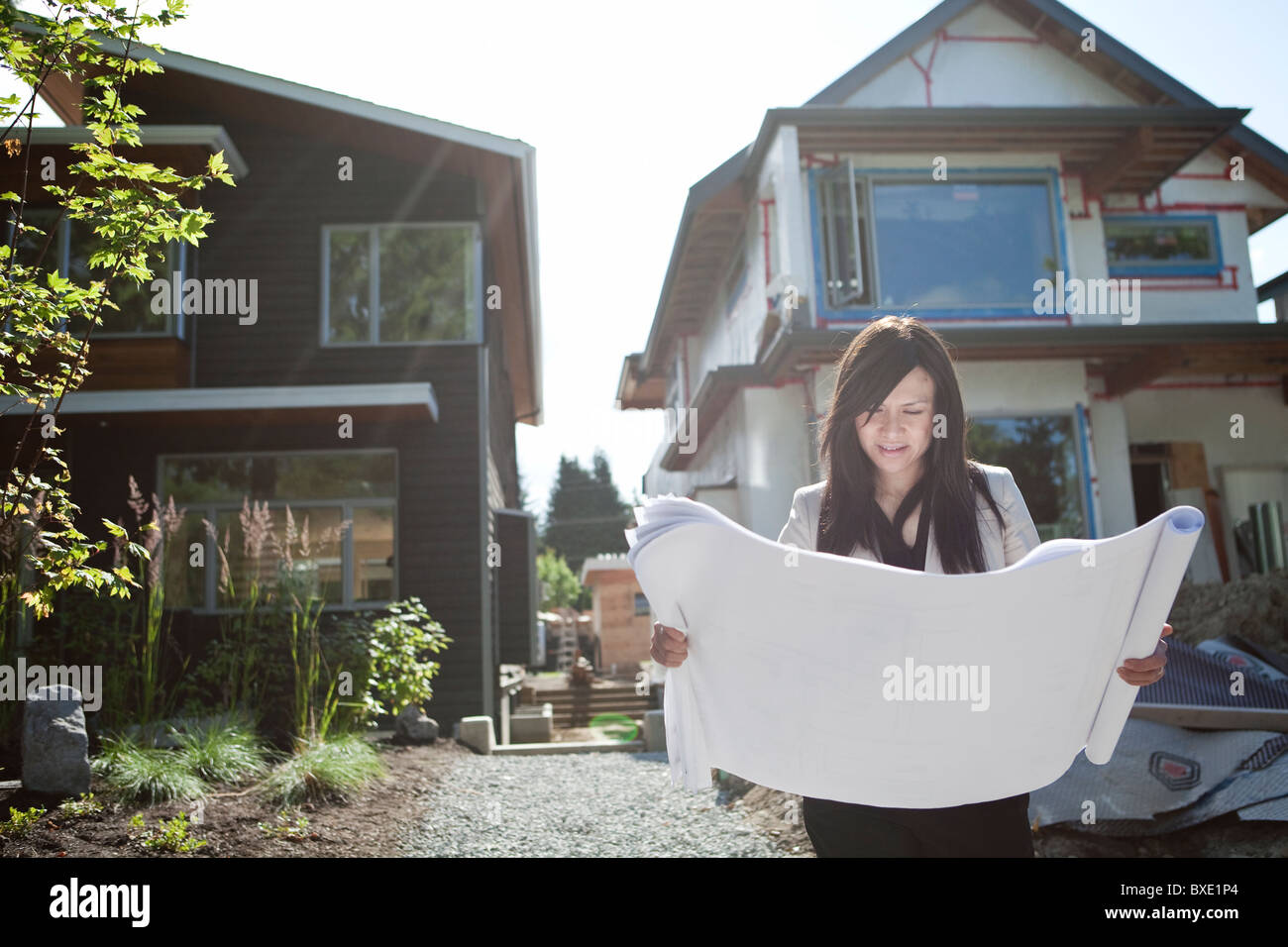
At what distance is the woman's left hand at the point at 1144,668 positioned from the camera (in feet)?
5.49

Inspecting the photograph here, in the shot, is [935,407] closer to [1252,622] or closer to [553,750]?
[1252,622]

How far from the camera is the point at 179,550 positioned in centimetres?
961

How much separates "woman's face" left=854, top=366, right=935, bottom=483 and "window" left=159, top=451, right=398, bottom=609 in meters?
8.47

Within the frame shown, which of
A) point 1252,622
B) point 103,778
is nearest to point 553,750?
point 103,778

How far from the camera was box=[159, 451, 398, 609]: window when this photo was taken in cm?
964

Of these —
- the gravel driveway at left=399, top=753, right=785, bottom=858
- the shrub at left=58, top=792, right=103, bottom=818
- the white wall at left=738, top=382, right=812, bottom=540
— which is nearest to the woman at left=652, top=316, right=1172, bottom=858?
the gravel driveway at left=399, top=753, right=785, bottom=858

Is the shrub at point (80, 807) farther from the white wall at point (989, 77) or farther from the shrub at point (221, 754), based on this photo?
the white wall at point (989, 77)

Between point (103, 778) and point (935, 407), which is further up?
point (935, 407)

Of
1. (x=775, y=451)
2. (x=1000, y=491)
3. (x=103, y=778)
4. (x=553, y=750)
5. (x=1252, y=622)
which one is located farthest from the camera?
(x=775, y=451)

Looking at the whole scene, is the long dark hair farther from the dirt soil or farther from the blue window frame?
the blue window frame

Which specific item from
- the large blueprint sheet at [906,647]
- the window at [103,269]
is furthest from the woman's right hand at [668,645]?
the window at [103,269]

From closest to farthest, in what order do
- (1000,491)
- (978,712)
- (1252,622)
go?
(978,712) < (1000,491) < (1252,622)

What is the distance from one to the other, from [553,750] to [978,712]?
313 inches

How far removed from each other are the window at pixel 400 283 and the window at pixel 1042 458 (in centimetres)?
550
